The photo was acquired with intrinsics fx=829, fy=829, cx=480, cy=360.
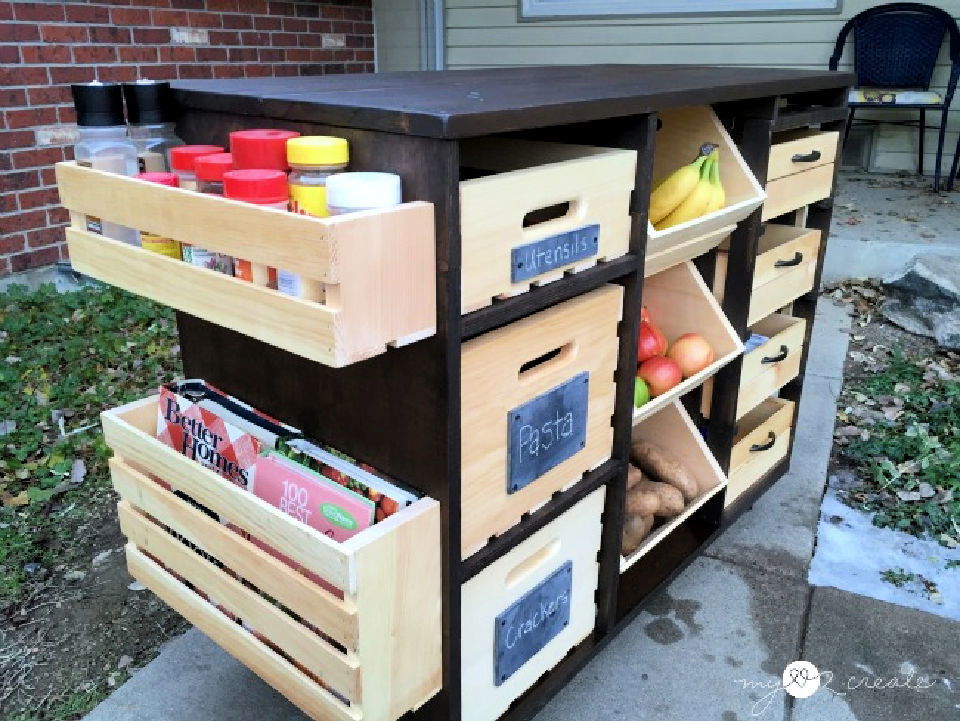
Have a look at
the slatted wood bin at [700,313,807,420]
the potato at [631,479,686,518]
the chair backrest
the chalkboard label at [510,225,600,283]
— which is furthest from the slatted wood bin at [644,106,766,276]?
the chair backrest

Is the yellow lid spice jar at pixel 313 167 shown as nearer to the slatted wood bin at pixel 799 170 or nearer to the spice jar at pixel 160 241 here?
the spice jar at pixel 160 241

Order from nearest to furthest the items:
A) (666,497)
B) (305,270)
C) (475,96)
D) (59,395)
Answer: (305,270)
(475,96)
(666,497)
(59,395)

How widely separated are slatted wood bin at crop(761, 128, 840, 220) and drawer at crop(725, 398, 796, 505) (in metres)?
0.65

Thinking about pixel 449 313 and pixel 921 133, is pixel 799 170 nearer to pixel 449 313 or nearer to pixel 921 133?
pixel 449 313

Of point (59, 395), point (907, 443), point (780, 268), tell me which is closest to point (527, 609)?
point (780, 268)

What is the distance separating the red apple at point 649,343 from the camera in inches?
81.7

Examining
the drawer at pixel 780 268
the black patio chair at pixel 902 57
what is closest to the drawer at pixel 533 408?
the drawer at pixel 780 268

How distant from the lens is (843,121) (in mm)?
2396

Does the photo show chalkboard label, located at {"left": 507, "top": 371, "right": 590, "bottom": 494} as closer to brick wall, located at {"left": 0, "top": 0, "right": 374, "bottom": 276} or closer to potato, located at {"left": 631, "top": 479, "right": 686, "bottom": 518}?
potato, located at {"left": 631, "top": 479, "right": 686, "bottom": 518}

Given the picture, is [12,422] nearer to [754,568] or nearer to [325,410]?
[325,410]

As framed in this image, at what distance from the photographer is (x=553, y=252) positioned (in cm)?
136

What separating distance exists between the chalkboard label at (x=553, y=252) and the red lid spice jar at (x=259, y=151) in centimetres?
39

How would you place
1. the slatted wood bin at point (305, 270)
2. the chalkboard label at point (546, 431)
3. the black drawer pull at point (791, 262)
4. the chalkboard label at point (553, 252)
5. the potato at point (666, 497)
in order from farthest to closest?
the black drawer pull at point (791, 262) < the potato at point (666, 497) < the chalkboard label at point (546, 431) < the chalkboard label at point (553, 252) < the slatted wood bin at point (305, 270)

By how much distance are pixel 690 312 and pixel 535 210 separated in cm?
84
